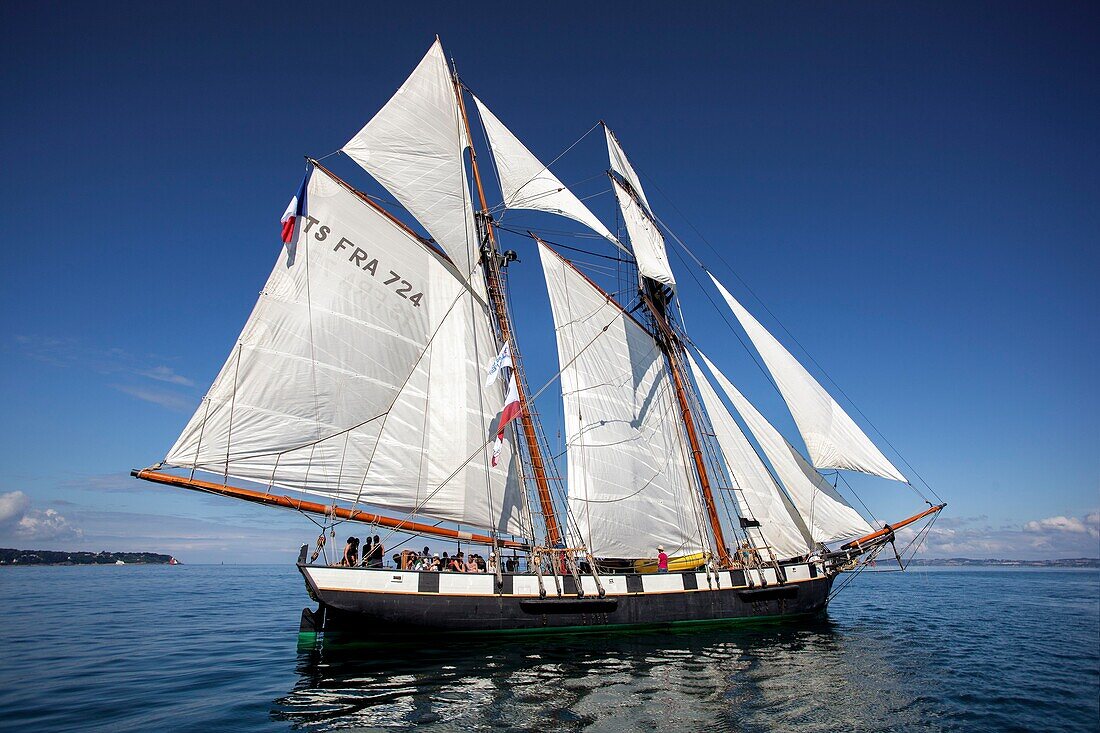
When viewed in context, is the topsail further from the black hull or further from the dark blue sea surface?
the dark blue sea surface

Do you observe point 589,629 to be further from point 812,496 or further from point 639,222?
point 639,222

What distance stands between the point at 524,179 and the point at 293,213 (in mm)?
13620

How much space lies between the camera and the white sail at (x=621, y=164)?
38094 millimetres

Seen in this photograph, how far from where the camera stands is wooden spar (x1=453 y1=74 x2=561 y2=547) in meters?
25.3

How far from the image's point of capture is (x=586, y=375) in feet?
100

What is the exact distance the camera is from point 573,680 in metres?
14.7

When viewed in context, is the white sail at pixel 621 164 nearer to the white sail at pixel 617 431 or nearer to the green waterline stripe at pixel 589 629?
the white sail at pixel 617 431

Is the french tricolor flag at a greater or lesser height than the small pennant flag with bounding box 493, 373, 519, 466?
greater

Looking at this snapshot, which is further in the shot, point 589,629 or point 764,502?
point 764,502

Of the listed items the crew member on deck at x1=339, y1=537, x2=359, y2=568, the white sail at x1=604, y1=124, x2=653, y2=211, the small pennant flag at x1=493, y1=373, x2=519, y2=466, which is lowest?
the crew member on deck at x1=339, y1=537, x2=359, y2=568

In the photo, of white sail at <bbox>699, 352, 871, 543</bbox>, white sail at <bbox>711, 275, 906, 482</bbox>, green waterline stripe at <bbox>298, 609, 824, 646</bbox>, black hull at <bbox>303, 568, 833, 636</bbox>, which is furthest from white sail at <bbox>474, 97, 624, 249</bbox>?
green waterline stripe at <bbox>298, 609, 824, 646</bbox>

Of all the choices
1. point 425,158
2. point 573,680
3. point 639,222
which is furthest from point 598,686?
point 639,222

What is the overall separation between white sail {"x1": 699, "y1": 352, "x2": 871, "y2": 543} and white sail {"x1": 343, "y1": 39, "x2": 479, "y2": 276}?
18638 millimetres

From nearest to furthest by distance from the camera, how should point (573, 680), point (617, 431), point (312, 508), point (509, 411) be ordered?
1. point (573, 680)
2. point (312, 508)
3. point (509, 411)
4. point (617, 431)
